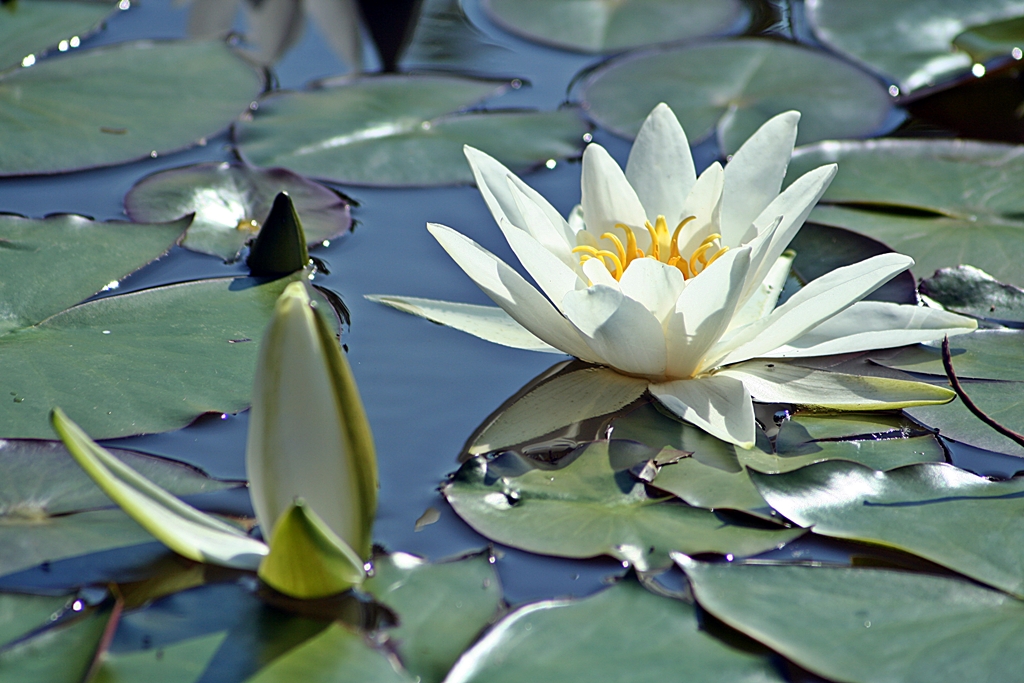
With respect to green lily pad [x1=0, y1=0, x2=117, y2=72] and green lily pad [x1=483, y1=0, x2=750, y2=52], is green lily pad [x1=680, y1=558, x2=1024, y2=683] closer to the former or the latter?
green lily pad [x1=483, y1=0, x2=750, y2=52]

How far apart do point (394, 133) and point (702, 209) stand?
1.16m

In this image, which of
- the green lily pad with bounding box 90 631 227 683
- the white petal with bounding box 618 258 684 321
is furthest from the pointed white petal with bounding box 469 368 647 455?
the green lily pad with bounding box 90 631 227 683

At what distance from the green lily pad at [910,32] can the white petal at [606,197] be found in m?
1.61

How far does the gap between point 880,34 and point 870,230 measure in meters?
1.32

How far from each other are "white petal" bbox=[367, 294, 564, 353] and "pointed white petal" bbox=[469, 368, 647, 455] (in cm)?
9

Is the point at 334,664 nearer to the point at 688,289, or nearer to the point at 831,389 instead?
the point at 688,289

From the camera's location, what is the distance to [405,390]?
178 cm

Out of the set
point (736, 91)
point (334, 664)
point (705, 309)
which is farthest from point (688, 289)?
point (736, 91)

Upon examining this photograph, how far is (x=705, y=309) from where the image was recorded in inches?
62.5

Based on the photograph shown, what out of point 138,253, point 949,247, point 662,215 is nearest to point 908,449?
point 662,215

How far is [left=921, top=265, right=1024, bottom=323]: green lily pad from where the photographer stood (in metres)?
1.98

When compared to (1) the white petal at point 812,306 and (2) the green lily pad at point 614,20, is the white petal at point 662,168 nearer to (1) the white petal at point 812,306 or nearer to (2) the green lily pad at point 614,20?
(1) the white petal at point 812,306

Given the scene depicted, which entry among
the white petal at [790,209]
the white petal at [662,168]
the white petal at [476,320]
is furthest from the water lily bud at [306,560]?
the white petal at [662,168]

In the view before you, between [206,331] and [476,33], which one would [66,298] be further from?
[476,33]
